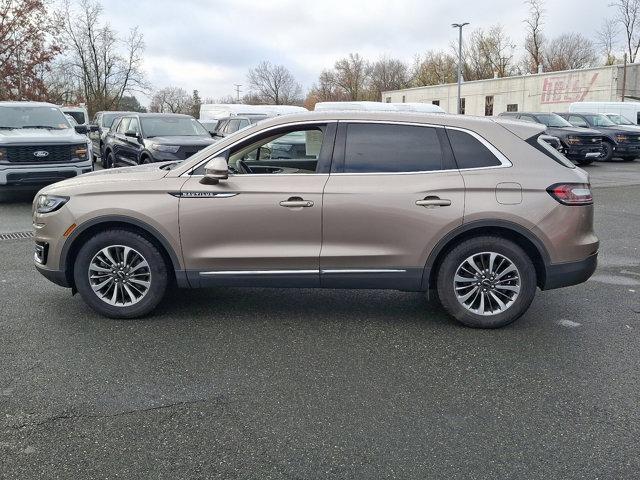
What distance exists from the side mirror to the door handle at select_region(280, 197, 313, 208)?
50cm

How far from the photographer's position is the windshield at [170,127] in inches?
518

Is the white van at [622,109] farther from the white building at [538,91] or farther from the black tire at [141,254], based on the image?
the black tire at [141,254]

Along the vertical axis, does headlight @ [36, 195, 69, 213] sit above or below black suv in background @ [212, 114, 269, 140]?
below

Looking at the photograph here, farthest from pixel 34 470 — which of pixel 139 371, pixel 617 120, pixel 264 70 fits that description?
pixel 264 70

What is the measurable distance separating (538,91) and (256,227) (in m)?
46.2

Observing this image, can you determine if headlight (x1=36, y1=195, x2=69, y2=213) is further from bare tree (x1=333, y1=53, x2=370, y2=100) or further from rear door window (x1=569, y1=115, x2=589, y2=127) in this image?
bare tree (x1=333, y1=53, x2=370, y2=100)

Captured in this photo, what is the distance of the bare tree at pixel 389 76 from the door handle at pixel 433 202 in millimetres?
82575

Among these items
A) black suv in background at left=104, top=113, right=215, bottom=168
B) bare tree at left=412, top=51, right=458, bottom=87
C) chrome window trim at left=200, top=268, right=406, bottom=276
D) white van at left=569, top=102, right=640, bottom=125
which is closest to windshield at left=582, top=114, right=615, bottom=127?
white van at left=569, top=102, right=640, bottom=125

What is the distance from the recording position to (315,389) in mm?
3635

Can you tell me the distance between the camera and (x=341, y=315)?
5.05 meters

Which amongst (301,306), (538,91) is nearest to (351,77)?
(538,91)

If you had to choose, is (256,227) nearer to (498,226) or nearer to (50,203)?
(50,203)

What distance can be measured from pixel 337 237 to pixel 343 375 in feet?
3.92

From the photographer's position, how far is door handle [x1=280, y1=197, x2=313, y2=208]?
4.57m
